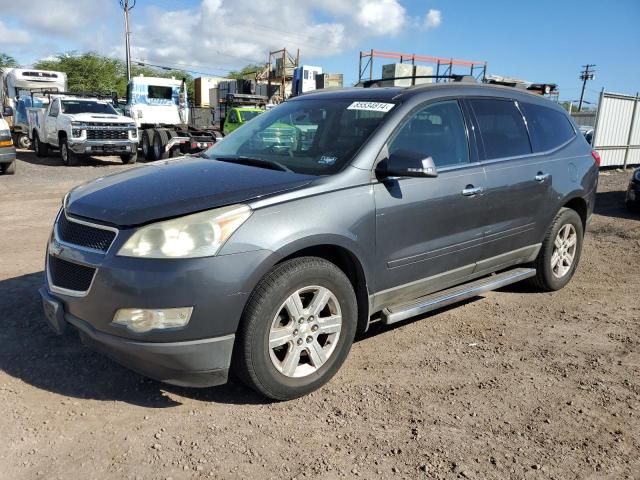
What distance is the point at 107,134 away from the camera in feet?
53.6

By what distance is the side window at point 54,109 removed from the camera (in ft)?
55.3

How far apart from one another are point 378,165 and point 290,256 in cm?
85

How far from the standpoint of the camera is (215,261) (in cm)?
270

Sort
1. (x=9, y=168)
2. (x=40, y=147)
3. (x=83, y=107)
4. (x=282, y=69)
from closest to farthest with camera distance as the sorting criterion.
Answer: (x=9, y=168)
(x=83, y=107)
(x=40, y=147)
(x=282, y=69)

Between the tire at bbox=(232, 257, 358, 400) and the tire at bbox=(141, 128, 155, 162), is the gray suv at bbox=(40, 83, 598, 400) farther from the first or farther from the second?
the tire at bbox=(141, 128, 155, 162)

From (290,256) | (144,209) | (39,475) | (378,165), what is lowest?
(39,475)

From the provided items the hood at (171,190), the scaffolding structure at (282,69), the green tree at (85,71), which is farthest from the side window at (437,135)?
the green tree at (85,71)

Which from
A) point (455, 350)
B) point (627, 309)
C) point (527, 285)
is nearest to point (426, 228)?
point (455, 350)

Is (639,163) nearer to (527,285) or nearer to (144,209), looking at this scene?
(527,285)

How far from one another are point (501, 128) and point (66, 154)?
15591 millimetres

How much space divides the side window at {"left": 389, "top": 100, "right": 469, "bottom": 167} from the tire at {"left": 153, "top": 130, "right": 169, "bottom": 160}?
14.4 metres

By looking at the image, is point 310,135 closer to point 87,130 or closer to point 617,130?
point 87,130

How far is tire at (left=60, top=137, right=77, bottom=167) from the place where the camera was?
54.2ft

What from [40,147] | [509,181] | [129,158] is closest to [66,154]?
[129,158]
